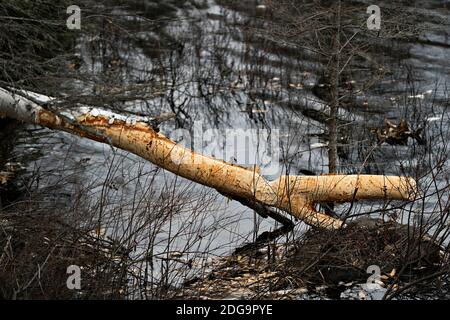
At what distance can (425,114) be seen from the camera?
13.7m

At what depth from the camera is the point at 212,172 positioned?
9820 mm

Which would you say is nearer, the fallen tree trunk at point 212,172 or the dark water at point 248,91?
the fallen tree trunk at point 212,172

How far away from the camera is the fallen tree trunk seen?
9.42 m

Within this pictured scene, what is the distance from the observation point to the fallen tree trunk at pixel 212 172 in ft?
30.9

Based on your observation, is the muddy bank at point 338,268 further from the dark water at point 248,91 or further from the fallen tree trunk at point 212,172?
the dark water at point 248,91

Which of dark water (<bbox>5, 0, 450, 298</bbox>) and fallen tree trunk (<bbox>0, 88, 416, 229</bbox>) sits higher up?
dark water (<bbox>5, 0, 450, 298</bbox>)

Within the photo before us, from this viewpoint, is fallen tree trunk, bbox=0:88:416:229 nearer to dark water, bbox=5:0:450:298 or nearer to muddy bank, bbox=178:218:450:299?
muddy bank, bbox=178:218:450:299

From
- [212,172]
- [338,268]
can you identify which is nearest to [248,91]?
[212,172]

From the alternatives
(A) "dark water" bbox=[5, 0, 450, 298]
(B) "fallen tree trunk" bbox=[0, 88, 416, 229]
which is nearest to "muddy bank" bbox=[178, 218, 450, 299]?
(B) "fallen tree trunk" bbox=[0, 88, 416, 229]

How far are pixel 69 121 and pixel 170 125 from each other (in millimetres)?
4545

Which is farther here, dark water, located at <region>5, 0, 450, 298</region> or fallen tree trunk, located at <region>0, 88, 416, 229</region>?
dark water, located at <region>5, 0, 450, 298</region>

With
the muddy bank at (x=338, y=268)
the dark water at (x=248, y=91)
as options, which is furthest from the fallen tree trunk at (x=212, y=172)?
the dark water at (x=248, y=91)

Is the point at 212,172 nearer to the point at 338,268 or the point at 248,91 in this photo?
the point at 338,268
